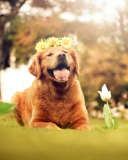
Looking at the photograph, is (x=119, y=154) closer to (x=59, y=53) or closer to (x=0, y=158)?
(x=0, y=158)

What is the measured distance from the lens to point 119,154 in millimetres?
1337

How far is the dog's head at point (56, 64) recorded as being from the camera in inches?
108

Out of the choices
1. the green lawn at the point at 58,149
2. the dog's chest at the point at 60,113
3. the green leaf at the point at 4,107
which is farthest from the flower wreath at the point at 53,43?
the green leaf at the point at 4,107

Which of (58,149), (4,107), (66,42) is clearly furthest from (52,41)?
(4,107)

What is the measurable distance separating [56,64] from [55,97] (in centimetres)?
38

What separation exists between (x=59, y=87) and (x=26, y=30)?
6.78 meters

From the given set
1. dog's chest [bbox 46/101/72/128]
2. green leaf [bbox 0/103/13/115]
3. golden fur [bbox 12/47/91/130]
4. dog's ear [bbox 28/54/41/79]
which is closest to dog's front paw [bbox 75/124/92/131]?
golden fur [bbox 12/47/91/130]

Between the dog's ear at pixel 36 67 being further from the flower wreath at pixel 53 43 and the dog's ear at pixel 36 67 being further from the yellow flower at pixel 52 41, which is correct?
the yellow flower at pixel 52 41

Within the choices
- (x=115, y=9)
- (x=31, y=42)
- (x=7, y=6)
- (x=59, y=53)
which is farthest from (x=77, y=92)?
(x=115, y=9)

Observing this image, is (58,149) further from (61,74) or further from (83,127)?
(61,74)

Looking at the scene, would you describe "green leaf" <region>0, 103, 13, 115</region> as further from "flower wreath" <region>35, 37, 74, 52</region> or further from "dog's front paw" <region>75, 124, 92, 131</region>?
"flower wreath" <region>35, 37, 74, 52</region>

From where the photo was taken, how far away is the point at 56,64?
2.74 meters

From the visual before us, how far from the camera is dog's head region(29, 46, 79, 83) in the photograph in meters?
2.74

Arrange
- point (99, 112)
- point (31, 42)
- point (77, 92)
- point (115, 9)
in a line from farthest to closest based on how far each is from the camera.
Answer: point (115, 9), point (31, 42), point (99, 112), point (77, 92)
